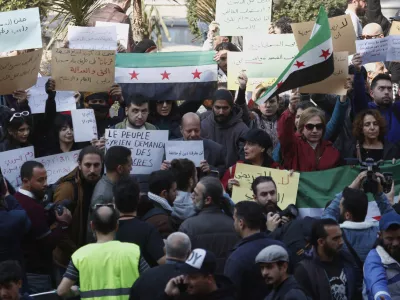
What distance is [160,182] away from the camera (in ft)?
37.7

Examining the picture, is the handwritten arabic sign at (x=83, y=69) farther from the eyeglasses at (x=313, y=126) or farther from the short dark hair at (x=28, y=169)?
the eyeglasses at (x=313, y=126)

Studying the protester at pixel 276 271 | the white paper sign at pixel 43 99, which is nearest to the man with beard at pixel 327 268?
the protester at pixel 276 271

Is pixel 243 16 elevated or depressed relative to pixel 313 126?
elevated

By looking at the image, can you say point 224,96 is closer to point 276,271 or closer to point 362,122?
point 362,122

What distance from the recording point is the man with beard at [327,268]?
33.2 ft

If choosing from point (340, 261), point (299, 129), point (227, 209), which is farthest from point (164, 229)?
point (299, 129)

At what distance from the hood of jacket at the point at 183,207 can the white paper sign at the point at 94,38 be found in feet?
10.5

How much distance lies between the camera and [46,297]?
1050 cm

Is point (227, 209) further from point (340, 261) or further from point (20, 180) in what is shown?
point (20, 180)

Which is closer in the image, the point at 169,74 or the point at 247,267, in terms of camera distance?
the point at 247,267

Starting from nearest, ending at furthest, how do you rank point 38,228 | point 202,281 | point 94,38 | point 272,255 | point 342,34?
point 202,281 → point 272,255 → point 38,228 → point 342,34 → point 94,38

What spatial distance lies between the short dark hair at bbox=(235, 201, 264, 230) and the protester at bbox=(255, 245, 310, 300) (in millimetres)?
750

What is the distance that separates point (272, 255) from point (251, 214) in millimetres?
847

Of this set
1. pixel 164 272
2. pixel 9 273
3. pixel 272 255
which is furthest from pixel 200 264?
pixel 9 273
